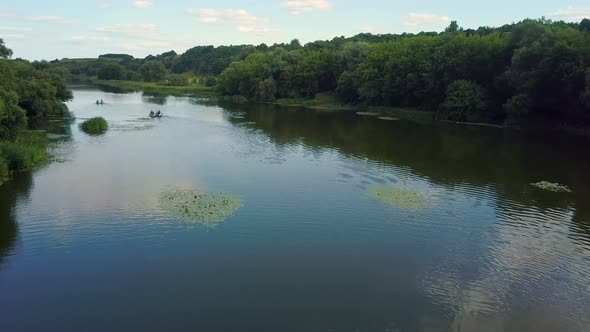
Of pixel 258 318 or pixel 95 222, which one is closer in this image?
pixel 258 318

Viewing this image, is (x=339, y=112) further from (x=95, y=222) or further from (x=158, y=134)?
(x=95, y=222)

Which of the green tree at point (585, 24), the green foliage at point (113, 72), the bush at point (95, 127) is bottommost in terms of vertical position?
the bush at point (95, 127)

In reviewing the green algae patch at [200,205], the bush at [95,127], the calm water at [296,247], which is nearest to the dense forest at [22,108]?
the calm water at [296,247]

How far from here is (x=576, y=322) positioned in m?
16.7

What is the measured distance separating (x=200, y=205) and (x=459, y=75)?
60.9 meters

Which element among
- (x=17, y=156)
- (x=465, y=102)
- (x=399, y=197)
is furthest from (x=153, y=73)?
(x=399, y=197)

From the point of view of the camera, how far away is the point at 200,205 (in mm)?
27734

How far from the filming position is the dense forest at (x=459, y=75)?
5956cm

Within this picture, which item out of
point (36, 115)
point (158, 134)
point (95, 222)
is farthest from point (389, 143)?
point (36, 115)

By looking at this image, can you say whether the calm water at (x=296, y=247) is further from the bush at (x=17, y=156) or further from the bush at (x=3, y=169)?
the bush at (x=17, y=156)

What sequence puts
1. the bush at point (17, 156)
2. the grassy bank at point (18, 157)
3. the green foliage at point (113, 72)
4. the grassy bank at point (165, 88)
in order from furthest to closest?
the green foliage at point (113, 72) → the grassy bank at point (165, 88) → the bush at point (17, 156) → the grassy bank at point (18, 157)

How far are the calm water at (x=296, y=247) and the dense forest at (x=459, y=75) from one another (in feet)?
68.2

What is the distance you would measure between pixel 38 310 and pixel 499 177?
32345 mm

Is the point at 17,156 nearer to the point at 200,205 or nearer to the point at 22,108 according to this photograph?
the point at 200,205
